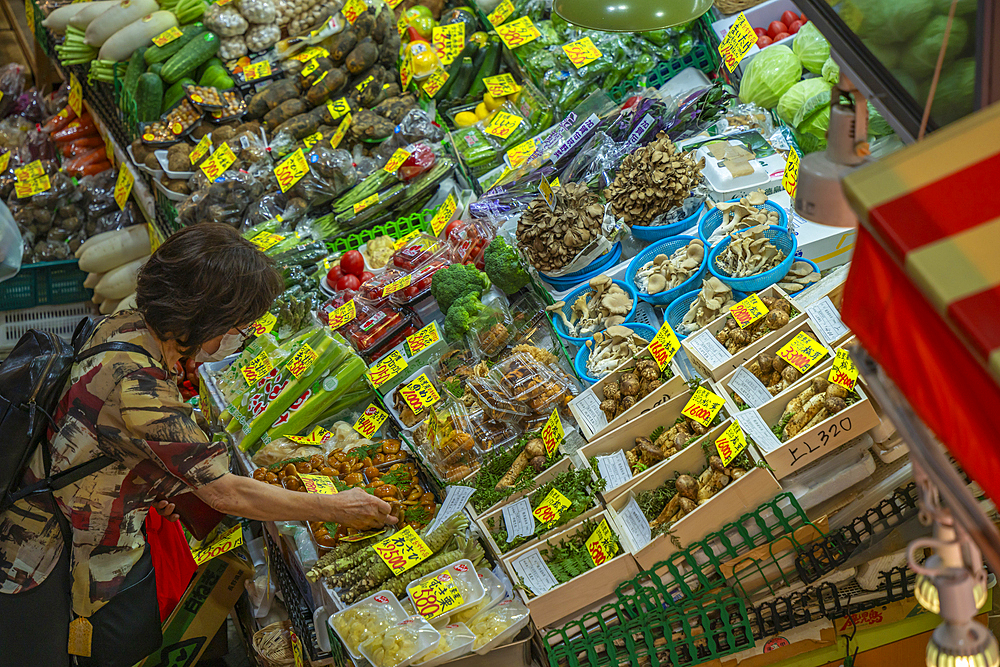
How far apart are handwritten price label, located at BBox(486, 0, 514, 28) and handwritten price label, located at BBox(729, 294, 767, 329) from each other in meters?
2.99

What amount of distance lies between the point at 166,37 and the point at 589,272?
3.72 meters

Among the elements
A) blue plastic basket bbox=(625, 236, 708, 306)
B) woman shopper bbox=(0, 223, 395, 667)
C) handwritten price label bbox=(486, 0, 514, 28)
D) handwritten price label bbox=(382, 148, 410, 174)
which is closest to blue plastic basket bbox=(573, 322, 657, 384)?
blue plastic basket bbox=(625, 236, 708, 306)

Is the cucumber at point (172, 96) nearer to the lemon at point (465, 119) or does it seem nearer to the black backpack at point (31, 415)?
the lemon at point (465, 119)

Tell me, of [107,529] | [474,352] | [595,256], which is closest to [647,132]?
[595,256]

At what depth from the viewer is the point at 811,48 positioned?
12.7 ft

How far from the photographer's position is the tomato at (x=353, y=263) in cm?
433

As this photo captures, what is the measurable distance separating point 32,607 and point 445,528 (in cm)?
137

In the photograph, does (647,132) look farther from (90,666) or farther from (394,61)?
(90,666)

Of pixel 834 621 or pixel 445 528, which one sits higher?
pixel 445 528

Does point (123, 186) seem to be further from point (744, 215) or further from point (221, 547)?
point (744, 215)

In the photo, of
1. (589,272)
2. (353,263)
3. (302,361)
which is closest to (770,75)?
(589,272)

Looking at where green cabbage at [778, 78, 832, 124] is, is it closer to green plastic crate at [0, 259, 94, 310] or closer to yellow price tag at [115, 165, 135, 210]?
yellow price tag at [115, 165, 135, 210]

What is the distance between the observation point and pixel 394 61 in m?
5.33

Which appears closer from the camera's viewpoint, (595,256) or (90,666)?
(90,666)
